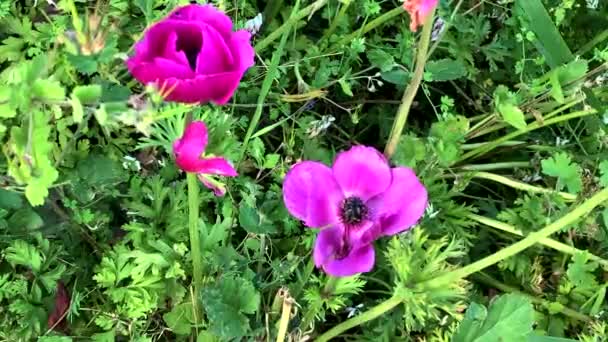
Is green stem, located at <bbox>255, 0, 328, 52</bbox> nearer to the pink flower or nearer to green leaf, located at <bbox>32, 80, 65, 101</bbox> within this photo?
the pink flower

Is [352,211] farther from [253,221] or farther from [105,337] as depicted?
[105,337]

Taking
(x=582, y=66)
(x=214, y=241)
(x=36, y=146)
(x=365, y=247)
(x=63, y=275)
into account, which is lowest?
(x=63, y=275)

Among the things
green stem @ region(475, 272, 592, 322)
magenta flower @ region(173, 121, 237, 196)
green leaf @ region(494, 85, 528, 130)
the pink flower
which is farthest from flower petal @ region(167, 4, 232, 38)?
green stem @ region(475, 272, 592, 322)

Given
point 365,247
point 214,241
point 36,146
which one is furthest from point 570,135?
point 36,146

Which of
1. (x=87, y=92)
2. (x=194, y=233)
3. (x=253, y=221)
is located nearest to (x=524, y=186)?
(x=253, y=221)

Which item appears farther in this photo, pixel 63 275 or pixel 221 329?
pixel 63 275

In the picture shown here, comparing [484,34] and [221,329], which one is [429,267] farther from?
[484,34]
